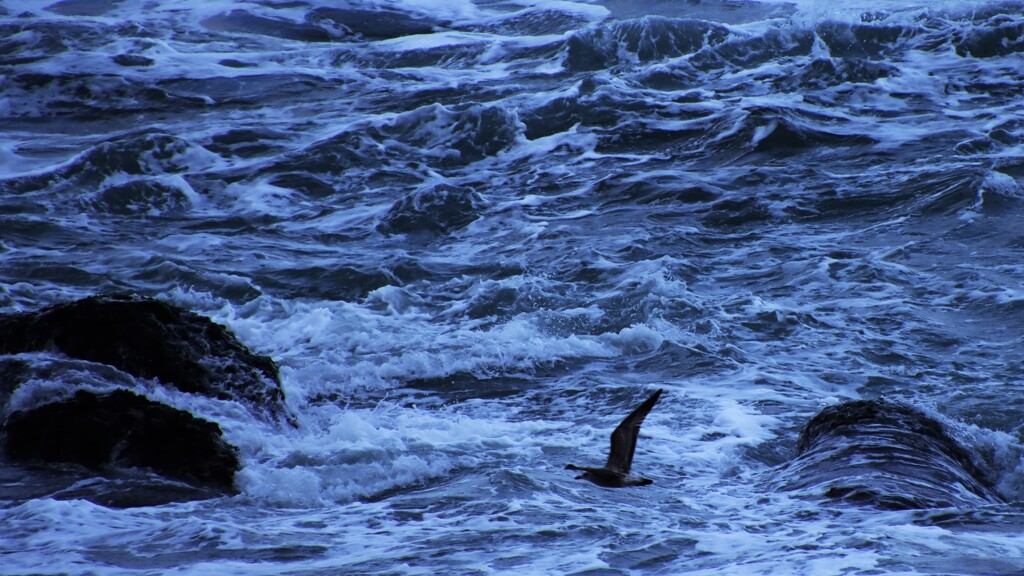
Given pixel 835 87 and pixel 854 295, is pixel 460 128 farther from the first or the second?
pixel 854 295

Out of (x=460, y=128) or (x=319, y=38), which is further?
(x=319, y=38)

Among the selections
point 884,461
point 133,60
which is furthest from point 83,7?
point 884,461

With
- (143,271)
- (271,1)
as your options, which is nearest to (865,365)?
(143,271)

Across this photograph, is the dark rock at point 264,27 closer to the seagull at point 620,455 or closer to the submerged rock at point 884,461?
the submerged rock at point 884,461

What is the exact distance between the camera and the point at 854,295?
10.1 metres

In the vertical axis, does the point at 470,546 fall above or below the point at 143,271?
above

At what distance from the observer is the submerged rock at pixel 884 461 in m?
5.71

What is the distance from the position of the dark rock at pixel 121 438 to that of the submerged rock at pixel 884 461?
10.3 feet

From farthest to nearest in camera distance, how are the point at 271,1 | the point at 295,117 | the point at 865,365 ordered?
the point at 271,1 → the point at 295,117 → the point at 865,365

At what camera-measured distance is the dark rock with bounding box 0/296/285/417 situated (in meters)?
6.92

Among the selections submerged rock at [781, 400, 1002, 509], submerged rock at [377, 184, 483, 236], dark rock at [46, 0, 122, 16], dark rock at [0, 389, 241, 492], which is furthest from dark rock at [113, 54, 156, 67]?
submerged rock at [781, 400, 1002, 509]

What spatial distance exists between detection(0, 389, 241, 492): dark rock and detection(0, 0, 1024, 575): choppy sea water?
0.94 ft

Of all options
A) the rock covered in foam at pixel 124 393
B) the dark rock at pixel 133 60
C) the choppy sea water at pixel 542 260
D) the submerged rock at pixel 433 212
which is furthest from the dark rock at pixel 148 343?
the dark rock at pixel 133 60

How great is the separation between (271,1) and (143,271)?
52.1 ft
